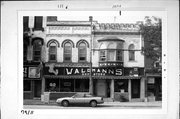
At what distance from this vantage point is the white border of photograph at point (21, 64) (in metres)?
2.94

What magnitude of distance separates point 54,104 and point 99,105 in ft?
1.15

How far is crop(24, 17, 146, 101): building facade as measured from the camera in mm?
2975

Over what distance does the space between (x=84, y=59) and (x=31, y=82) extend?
0.45 meters

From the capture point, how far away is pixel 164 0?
2924mm

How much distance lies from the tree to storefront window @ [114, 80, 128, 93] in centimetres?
28

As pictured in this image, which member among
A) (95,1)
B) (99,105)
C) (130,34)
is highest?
(95,1)

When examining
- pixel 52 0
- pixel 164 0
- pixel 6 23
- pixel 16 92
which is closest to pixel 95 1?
pixel 52 0

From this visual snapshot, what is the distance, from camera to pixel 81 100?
2967 millimetres

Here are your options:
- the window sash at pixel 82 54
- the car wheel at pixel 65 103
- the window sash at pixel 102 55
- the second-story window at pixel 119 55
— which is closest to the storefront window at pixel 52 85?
the car wheel at pixel 65 103

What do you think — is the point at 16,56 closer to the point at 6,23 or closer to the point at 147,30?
the point at 6,23

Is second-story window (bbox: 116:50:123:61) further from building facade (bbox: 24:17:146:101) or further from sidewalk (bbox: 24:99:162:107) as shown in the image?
sidewalk (bbox: 24:99:162:107)

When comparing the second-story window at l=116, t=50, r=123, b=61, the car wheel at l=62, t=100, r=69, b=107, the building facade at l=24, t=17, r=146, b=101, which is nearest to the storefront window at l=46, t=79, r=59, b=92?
the building facade at l=24, t=17, r=146, b=101

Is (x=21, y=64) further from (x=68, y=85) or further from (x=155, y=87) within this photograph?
(x=155, y=87)

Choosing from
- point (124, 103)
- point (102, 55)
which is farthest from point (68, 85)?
point (124, 103)
